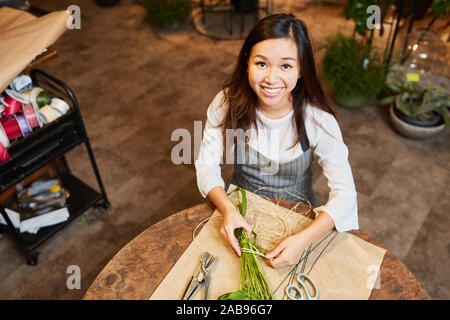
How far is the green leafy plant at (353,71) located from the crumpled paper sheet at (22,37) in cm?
174

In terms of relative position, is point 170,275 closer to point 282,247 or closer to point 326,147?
point 282,247

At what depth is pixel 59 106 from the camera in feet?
5.27

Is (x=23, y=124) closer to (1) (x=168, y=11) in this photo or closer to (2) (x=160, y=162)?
(2) (x=160, y=162)

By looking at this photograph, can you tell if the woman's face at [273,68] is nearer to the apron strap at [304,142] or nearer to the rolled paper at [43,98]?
the apron strap at [304,142]

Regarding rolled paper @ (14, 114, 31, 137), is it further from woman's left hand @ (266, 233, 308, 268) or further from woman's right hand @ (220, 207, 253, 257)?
woman's left hand @ (266, 233, 308, 268)

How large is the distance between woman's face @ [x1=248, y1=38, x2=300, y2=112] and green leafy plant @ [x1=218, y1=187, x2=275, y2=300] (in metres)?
0.41

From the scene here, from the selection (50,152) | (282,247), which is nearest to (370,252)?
(282,247)

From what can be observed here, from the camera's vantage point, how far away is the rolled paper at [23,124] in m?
1.52

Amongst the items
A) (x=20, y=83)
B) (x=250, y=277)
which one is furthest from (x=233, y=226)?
(x=20, y=83)

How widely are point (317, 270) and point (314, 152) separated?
43 centimetres

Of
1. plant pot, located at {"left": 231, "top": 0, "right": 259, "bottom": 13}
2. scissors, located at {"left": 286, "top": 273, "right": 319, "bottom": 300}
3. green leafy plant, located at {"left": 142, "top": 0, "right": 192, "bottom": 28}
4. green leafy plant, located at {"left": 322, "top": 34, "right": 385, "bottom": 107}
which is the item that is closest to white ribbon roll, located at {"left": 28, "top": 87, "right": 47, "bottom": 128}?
scissors, located at {"left": 286, "top": 273, "right": 319, "bottom": 300}

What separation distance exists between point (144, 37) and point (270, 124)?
9.07 feet

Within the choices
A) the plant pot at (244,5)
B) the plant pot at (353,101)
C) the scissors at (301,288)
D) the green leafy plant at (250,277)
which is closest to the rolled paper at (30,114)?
the green leafy plant at (250,277)

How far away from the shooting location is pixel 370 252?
41.8 inches
